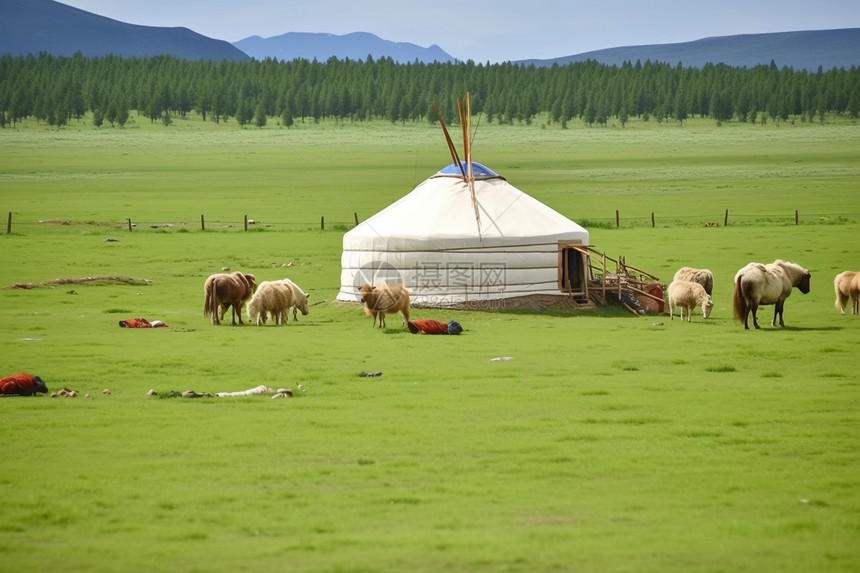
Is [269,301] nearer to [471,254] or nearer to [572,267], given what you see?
[471,254]

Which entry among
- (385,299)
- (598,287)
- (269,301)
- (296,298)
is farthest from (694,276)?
(269,301)

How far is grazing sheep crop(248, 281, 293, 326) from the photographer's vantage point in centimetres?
2106

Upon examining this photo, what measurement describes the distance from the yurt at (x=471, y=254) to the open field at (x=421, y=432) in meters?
0.75

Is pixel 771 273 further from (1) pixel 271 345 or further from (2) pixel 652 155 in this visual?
(2) pixel 652 155

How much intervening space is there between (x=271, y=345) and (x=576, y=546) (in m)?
11.4

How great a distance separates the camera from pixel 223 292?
68.8ft

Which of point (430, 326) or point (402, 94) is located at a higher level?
point (402, 94)

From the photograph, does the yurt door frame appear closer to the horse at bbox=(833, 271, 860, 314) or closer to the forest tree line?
the horse at bbox=(833, 271, 860, 314)

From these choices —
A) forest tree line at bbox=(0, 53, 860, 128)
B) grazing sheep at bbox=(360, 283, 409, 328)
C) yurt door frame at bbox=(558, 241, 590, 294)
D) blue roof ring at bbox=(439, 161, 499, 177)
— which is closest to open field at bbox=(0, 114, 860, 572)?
grazing sheep at bbox=(360, 283, 409, 328)

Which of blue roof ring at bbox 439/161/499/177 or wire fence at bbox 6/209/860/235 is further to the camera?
wire fence at bbox 6/209/860/235

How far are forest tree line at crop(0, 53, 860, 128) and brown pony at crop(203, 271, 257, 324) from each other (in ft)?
377

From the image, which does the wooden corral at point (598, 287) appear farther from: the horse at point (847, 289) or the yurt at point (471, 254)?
the horse at point (847, 289)

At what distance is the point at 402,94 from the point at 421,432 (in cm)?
13640

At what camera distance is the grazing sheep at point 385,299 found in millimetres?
20703
